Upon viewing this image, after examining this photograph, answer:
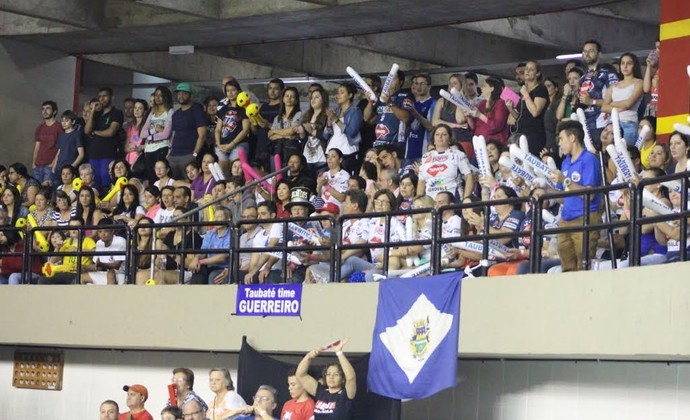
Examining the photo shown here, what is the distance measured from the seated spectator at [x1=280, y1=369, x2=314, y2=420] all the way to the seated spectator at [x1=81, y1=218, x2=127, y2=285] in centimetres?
359

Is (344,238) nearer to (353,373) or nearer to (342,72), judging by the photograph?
(353,373)

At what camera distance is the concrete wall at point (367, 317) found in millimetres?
10055

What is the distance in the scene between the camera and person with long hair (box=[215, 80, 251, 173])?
58.1 ft

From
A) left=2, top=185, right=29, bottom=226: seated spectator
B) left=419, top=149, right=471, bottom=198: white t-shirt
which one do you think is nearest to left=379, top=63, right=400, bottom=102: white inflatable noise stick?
left=419, top=149, right=471, bottom=198: white t-shirt

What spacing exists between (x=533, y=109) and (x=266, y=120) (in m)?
4.24

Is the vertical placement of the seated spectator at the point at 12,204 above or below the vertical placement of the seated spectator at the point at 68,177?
below

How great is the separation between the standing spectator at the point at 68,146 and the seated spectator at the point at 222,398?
7.07 m

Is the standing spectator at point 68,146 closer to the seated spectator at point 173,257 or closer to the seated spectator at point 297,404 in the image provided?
the seated spectator at point 173,257

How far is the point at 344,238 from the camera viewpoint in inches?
540

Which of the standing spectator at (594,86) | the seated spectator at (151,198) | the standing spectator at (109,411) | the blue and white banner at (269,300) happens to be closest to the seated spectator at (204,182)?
the seated spectator at (151,198)

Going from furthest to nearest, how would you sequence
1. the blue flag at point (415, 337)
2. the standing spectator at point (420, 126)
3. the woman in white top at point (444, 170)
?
the standing spectator at point (420, 126) < the woman in white top at point (444, 170) < the blue flag at point (415, 337)

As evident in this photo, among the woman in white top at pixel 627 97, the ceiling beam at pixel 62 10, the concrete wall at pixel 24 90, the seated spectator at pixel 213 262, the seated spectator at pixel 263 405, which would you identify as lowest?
the seated spectator at pixel 263 405

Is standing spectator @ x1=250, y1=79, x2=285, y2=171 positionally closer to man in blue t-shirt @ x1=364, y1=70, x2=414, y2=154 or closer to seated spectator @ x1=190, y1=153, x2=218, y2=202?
seated spectator @ x1=190, y1=153, x2=218, y2=202

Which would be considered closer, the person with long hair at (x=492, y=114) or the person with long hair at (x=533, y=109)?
the person with long hair at (x=533, y=109)
